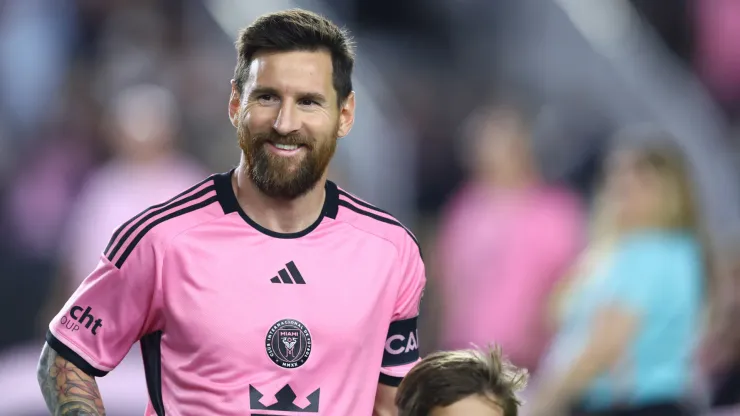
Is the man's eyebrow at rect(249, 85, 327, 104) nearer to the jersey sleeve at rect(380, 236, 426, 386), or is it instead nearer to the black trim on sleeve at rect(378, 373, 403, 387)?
the jersey sleeve at rect(380, 236, 426, 386)

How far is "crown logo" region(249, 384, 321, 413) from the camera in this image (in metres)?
3.27

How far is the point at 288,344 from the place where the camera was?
3.31 meters

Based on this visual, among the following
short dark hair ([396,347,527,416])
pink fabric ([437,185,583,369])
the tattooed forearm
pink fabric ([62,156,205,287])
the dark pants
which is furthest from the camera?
pink fabric ([62,156,205,287])

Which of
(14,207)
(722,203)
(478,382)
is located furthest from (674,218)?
(14,207)

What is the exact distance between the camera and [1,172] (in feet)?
29.7

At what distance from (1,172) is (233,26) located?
181 centimetres

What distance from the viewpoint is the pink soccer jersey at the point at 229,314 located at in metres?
3.29

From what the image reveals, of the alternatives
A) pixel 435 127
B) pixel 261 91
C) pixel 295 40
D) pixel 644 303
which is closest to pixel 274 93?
pixel 261 91

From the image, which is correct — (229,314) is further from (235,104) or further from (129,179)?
(129,179)

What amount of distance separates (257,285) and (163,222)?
28 centimetres

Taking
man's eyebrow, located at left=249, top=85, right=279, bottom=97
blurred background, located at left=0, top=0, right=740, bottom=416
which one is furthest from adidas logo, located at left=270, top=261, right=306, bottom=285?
blurred background, located at left=0, top=0, right=740, bottom=416

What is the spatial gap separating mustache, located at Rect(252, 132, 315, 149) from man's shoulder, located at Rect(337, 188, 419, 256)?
287mm

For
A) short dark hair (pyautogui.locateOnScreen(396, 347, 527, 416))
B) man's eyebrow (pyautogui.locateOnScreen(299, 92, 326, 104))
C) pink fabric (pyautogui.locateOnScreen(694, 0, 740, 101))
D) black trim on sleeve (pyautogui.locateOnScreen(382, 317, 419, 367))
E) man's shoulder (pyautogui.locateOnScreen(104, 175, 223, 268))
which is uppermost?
pink fabric (pyautogui.locateOnScreen(694, 0, 740, 101))

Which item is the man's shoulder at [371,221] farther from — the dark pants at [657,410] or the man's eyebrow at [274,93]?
the dark pants at [657,410]
